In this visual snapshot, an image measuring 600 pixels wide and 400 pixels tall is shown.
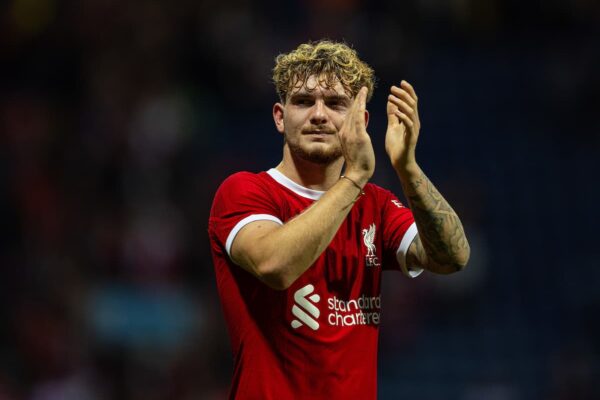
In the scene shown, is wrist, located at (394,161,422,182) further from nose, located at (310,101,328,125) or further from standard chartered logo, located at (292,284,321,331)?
standard chartered logo, located at (292,284,321,331)

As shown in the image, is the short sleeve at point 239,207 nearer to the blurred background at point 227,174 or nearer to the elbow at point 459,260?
the elbow at point 459,260

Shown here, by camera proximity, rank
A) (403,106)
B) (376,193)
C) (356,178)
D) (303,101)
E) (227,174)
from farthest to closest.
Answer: (227,174), (376,193), (303,101), (403,106), (356,178)

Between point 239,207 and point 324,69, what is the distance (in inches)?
27.4

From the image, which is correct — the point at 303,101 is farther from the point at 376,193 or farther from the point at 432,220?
the point at 432,220

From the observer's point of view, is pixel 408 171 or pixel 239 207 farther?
pixel 408 171

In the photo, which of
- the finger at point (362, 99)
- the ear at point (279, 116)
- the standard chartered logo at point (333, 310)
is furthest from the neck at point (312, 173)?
the standard chartered logo at point (333, 310)

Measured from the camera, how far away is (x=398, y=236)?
14.7 feet

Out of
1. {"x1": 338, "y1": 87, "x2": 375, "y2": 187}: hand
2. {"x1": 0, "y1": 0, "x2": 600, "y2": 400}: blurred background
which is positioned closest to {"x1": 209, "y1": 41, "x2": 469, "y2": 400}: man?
{"x1": 338, "y1": 87, "x2": 375, "y2": 187}: hand

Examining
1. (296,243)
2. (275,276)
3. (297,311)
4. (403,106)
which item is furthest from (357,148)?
(297,311)

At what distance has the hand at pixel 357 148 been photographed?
12.9 ft

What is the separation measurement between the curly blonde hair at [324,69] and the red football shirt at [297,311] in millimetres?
421

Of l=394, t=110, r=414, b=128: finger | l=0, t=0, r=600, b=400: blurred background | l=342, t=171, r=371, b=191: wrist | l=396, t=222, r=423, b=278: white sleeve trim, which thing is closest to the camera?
l=342, t=171, r=371, b=191: wrist

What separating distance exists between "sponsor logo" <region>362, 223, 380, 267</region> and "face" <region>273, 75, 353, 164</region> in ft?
1.15

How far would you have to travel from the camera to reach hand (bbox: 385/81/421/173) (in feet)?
13.7
